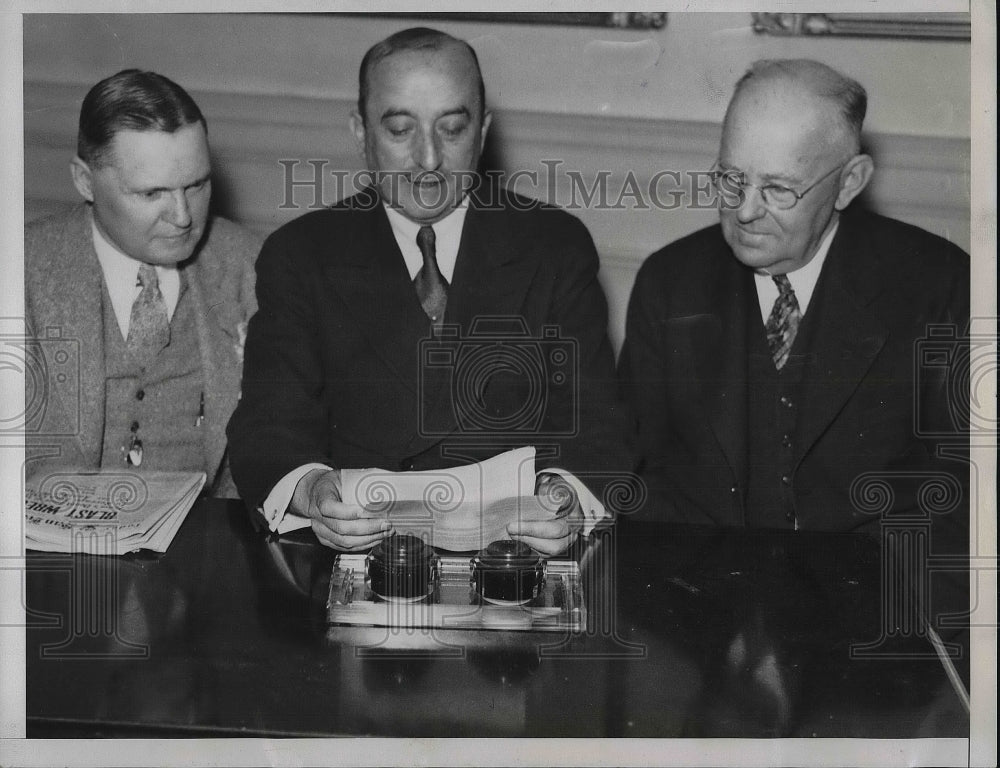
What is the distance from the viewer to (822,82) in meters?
2.04

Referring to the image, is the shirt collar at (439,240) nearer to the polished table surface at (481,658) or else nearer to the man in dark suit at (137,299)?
the man in dark suit at (137,299)

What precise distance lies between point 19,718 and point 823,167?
5.66 feet

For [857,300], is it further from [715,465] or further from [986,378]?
[715,465]

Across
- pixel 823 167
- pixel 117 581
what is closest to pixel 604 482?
pixel 823 167

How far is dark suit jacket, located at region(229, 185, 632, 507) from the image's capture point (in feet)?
6.81

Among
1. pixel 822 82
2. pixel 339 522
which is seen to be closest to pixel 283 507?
pixel 339 522

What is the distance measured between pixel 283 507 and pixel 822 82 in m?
1.27

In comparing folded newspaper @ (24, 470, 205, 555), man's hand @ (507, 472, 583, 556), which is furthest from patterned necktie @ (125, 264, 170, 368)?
man's hand @ (507, 472, 583, 556)

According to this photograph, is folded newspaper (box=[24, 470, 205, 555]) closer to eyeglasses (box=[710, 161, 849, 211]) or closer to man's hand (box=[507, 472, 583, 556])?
man's hand (box=[507, 472, 583, 556])

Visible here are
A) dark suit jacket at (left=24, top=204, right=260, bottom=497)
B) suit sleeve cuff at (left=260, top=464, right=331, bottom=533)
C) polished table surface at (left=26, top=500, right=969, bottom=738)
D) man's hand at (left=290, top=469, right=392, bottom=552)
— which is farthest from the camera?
A: dark suit jacket at (left=24, top=204, right=260, bottom=497)

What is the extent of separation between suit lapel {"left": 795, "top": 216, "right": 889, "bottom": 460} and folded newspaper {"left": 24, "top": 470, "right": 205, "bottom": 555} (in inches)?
46.4

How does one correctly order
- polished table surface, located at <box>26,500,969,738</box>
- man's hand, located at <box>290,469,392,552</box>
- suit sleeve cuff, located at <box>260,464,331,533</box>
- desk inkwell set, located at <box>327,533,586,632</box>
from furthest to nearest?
suit sleeve cuff, located at <box>260,464,331,533</box> < man's hand, located at <box>290,469,392,552</box> < desk inkwell set, located at <box>327,533,586,632</box> < polished table surface, located at <box>26,500,969,738</box>

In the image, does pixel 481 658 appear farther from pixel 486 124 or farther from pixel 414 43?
pixel 414 43

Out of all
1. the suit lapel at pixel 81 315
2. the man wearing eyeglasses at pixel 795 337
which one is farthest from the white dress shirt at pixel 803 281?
the suit lapel at pixel 81 315
